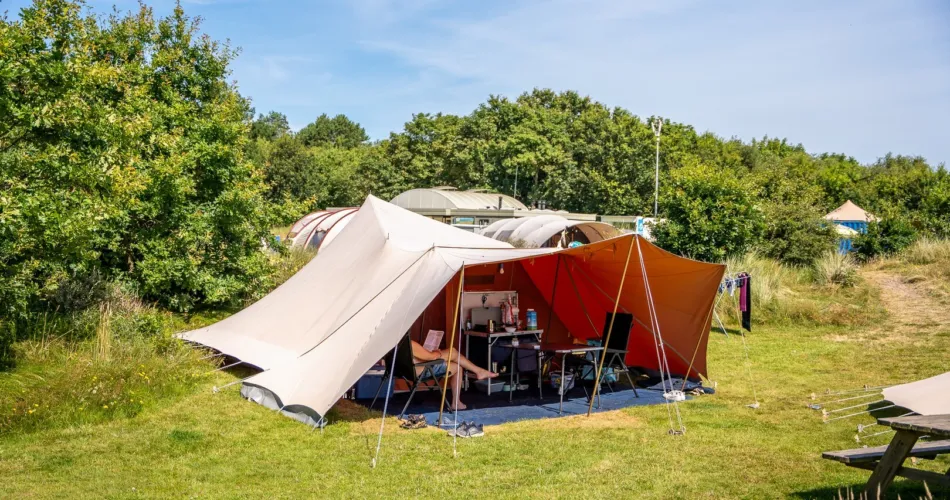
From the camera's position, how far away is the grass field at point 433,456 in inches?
234

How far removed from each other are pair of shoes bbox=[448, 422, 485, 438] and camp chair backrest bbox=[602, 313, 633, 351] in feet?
8.38

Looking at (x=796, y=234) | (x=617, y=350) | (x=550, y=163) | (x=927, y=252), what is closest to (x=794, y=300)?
(x=796, y=234)

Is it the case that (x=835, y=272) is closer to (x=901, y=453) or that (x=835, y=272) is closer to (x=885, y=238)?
(x=885, y=238)

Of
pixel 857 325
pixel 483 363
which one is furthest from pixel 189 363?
pixel 857 325

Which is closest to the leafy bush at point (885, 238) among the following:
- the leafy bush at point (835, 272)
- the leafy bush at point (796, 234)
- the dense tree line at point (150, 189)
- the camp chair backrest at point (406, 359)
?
the dense tree line at point (150, 189)

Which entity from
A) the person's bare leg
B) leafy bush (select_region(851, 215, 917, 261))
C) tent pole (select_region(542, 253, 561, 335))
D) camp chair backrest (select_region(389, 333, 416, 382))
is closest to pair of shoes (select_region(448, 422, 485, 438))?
camp chair backrest (select_region(389, 333, 416, 382))

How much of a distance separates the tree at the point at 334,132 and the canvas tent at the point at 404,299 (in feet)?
193

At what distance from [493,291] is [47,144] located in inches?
210

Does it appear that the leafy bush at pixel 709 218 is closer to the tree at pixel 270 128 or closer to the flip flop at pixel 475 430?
the flip flop at pixel 475 430

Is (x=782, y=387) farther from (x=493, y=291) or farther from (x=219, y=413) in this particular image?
(x=219, y=413)

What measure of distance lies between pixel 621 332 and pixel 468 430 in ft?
9.80

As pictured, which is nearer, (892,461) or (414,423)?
(892,461)

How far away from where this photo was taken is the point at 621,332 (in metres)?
9.90

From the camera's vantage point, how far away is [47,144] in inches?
331
